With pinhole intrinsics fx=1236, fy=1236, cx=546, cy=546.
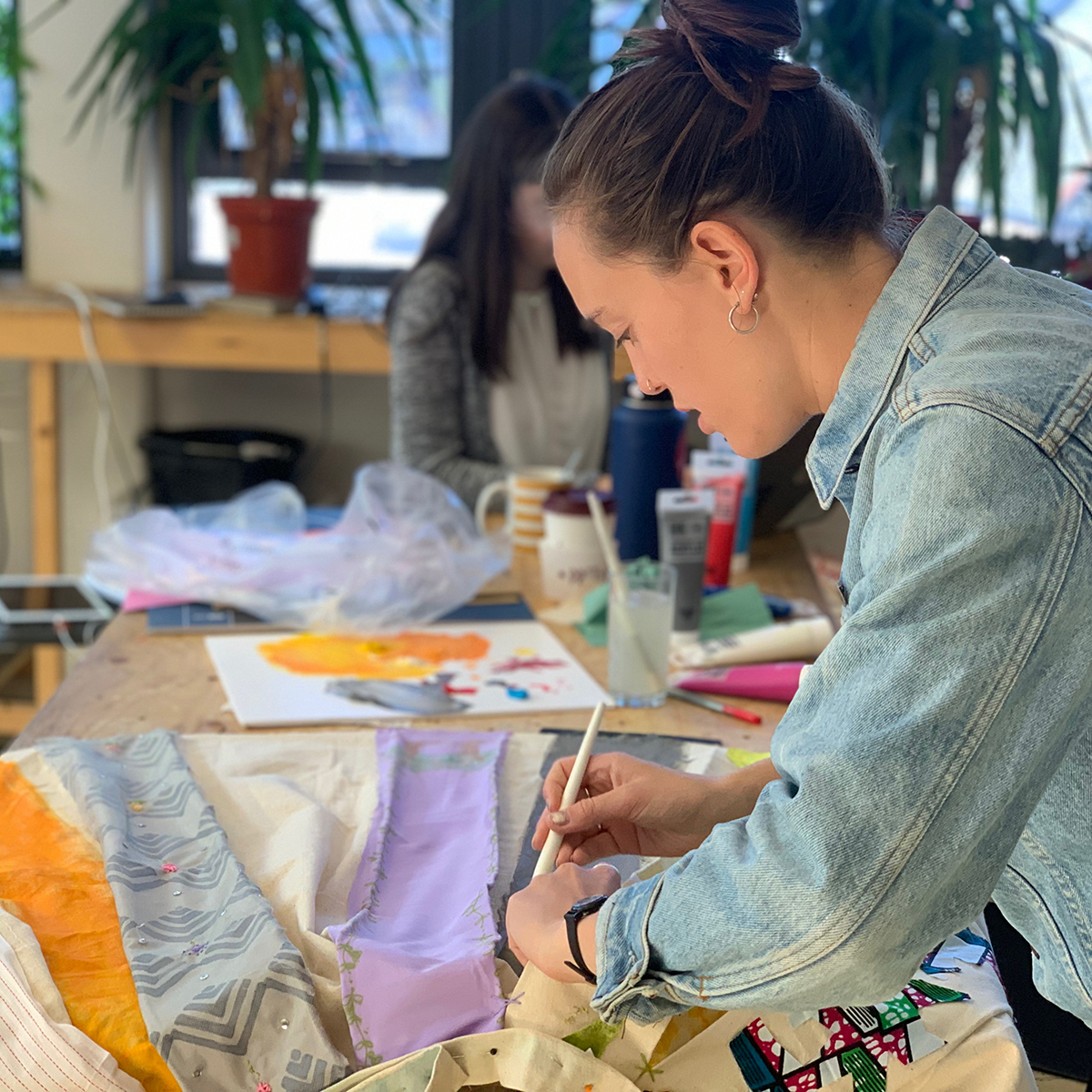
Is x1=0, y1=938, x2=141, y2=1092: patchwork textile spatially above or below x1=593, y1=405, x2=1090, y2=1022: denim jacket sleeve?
below

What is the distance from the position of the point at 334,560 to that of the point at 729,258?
89 centimetres

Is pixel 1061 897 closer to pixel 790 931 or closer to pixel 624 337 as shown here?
pixel 790 931

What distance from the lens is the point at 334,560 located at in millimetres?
1467

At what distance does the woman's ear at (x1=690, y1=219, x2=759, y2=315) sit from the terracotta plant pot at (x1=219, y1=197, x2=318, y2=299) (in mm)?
2256

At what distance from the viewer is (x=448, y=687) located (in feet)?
3.89

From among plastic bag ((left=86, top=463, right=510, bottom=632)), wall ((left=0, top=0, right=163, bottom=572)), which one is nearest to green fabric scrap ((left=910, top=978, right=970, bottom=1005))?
plastic bag ((left=86, top=463, right=510, bottom=632))

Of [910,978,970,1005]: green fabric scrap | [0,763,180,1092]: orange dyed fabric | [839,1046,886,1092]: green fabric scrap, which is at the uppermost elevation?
[910,978,970,1005]: green fabric scrap

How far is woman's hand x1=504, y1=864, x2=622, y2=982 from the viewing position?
66 centimetres

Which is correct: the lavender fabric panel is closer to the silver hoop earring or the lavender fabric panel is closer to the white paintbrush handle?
the white paintbrush handle

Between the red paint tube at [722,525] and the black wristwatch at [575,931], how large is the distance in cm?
89

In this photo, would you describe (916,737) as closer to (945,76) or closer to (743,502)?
(743,502)

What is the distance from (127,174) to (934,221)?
264 centimetres

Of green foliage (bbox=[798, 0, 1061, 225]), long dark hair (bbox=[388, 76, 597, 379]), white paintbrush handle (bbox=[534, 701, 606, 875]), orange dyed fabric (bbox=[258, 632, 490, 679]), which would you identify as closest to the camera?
white paintbrush handle (bbox=[534, 701, 606, 875])

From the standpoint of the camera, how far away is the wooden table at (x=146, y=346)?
264cm
